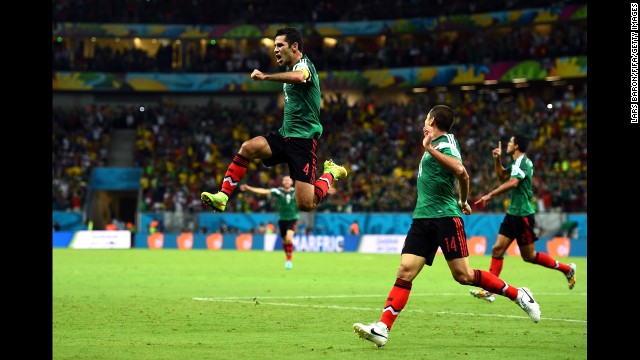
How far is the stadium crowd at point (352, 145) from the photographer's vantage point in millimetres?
47344

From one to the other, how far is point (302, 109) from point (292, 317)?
3.42m

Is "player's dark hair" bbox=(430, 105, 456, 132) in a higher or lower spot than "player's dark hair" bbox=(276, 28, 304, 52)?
lower

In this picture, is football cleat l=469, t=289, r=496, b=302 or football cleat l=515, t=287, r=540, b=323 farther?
football cleat l=469, t=289, r=496, b=302

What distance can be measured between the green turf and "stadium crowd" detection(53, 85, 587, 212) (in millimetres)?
20888

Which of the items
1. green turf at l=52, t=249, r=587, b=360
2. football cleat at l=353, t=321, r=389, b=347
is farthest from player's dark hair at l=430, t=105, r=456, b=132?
green turf at l=52, t=249, r=587, b=360

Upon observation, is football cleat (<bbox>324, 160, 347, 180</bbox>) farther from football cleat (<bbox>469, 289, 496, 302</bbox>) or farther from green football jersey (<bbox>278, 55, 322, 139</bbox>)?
football cleat (<bbox>469, 289, 496, 302</bbox>)

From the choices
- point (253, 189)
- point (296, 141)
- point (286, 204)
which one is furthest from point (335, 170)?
point (286, 204)

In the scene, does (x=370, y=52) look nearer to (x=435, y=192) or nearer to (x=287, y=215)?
(x=287, y=215)

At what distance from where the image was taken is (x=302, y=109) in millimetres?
12852

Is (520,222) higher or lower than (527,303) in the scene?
higher

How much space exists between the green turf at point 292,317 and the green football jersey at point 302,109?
8.53ft

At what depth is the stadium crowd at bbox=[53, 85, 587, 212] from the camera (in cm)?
4734

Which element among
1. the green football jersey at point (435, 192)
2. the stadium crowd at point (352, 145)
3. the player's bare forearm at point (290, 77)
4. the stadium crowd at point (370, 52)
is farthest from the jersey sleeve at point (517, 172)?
the stadium crowd at point (370, 52)

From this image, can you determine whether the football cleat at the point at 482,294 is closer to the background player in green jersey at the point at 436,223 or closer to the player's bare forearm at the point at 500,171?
the player's bare forearm at the point at 500,171
